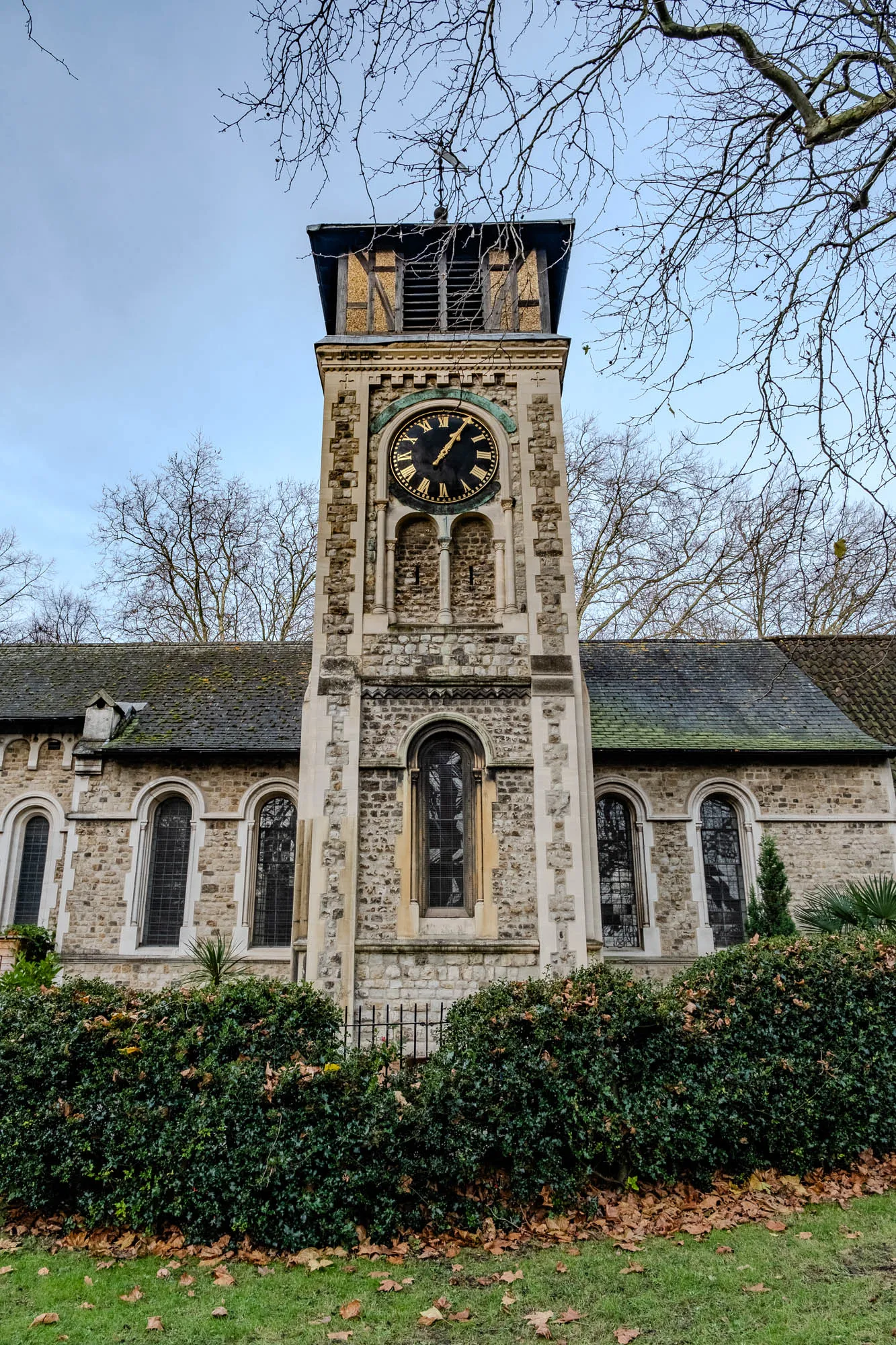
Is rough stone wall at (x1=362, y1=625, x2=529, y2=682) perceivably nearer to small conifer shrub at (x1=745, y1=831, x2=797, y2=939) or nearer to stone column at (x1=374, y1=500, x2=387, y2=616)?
stone column at (x1=374, y1=500, x2=387, y2=616)

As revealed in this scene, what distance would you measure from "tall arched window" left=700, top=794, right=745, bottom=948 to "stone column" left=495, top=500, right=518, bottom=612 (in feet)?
16.8

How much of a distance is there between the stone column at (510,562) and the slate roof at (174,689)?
177 inches

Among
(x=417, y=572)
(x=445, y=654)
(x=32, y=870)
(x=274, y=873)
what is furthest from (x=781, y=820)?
(x=32, y=870)

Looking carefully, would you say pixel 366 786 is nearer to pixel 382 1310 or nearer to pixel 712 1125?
pixel 712 1125

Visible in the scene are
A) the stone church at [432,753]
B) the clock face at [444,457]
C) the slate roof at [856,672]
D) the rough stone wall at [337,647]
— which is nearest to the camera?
the rough stone wall at [337,647]

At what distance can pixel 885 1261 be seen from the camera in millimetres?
5594

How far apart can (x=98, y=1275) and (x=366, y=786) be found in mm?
6439

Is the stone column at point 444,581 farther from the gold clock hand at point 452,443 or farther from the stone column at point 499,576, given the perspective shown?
the gold clock hand at point 452,443

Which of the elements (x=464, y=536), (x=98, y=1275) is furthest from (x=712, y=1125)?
(x=464, y=536)

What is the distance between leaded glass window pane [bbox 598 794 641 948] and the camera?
14.1m

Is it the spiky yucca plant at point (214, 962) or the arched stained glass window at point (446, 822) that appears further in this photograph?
the spiky yucca plant at point (214, 962)

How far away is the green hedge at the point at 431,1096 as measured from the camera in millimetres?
6137

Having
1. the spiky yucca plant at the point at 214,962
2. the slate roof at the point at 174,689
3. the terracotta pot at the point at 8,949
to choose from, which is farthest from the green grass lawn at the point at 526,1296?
the slate roof at the point at 174,689

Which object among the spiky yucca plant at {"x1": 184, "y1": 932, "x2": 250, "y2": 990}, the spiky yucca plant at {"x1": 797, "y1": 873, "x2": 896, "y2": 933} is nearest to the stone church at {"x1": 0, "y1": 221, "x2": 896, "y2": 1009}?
the spiky yucca plant at {"x1": 184, "y1": 932, "x2": 250, "y2": 990}
